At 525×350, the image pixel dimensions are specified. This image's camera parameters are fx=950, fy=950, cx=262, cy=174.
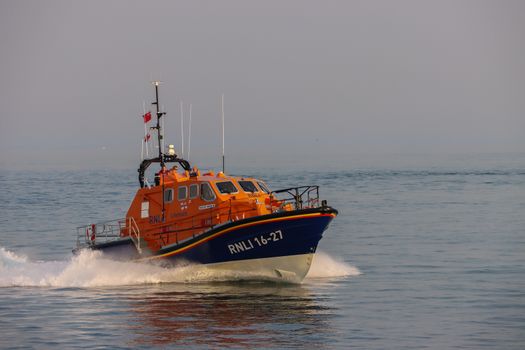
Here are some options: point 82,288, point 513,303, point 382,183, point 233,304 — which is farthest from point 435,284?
point 382,183

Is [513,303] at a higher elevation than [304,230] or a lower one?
lower

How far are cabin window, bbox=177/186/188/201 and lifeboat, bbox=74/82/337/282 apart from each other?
0.02 metres

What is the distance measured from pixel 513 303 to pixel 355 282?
5112mm

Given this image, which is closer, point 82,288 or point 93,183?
point 82,288

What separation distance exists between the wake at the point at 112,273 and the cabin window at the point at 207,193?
6.31ft

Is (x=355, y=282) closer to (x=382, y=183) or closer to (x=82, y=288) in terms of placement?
(x=82, y=288)

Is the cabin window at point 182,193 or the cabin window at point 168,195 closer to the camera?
the cabin window at point 182,193

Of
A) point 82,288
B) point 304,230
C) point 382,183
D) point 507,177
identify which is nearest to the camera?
point 304,230

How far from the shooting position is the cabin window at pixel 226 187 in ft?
87.8

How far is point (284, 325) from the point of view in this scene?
2123 cm

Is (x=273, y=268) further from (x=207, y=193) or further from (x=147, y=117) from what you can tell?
(x=147, y=117)

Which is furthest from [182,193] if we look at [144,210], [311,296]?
[311,296]

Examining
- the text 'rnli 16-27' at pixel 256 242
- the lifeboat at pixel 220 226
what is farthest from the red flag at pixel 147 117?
the text 'rnli 16-27' at pixel 256 242

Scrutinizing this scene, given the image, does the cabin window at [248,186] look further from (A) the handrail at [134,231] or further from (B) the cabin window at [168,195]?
(A) the handrail at [134,231]
